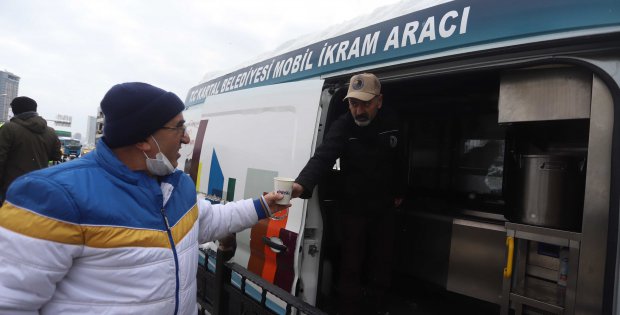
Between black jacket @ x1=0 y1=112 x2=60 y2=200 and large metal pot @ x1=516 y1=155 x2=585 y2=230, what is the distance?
4589 mm

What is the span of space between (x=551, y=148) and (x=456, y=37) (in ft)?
3.93

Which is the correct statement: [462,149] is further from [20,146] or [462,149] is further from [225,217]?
[20,146]

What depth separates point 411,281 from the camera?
11.8ft

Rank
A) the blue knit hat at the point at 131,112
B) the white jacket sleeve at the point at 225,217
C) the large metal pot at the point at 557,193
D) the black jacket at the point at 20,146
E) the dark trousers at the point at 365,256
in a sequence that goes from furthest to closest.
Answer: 1. the black jacket at the point at 20,146
2. the dark trousers at the point at 365,256
3. the large metal pot at the point at 557,193
4. the white jacket sleeve at the point at 225,217
5. the blue knit hat at the point at 131,112

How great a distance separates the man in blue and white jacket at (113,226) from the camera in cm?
94

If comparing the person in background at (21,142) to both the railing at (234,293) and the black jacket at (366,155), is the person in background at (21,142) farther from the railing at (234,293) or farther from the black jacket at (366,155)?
the black jacket at (366,155)

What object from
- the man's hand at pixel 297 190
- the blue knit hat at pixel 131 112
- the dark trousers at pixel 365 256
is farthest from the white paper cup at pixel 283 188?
the dark trousers at pixel 365 256

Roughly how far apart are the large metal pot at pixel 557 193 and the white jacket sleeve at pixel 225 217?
147 cm

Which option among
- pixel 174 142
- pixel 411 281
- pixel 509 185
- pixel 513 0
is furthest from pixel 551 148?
pixel 174 142

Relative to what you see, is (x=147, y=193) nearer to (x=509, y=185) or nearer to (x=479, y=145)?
(x=509, y=185)

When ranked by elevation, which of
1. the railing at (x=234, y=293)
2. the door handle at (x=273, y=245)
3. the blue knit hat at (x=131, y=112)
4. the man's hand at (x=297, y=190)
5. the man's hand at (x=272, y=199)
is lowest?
the railing at (x=234, y=293)

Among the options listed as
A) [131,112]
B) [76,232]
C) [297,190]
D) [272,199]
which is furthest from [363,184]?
[76,232]

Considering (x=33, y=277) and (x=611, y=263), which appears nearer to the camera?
(x=33, y=277)

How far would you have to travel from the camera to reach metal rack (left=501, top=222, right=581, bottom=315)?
1.77m
